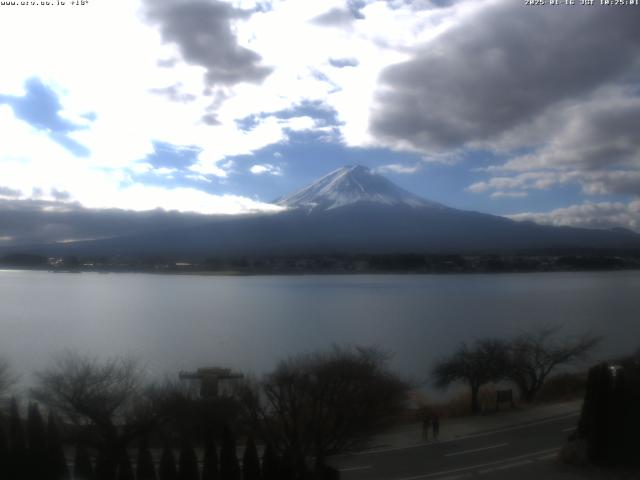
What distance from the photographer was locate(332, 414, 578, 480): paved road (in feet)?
23.6

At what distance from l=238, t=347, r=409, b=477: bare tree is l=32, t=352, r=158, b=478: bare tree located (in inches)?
57.2

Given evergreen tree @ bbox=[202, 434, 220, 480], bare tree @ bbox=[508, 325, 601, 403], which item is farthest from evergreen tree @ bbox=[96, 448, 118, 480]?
bare tree @ bbox=[508, 325, 601, 403]

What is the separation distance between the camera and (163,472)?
19.8ft

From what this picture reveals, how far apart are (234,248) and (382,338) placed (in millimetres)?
52312

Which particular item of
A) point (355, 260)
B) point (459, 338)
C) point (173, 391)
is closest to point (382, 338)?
point (459, 338)

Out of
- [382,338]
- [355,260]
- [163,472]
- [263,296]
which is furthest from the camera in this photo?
[355,260]

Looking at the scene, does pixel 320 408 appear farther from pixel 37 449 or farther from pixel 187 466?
pixel 37 449

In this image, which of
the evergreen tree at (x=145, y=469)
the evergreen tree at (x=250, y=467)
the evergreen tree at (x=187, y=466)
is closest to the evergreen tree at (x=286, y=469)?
the evergreen tree at (x=250, y=467)

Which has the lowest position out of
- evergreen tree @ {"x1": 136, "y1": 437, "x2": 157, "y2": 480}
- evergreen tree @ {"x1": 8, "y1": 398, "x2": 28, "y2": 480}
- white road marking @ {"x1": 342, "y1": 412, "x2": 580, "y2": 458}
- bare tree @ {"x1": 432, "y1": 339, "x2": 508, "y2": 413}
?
white road marking @ {"x1": 342, "y1": 412, "x2": 580, "y2": 458}

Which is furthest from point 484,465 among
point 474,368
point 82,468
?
point 474,368

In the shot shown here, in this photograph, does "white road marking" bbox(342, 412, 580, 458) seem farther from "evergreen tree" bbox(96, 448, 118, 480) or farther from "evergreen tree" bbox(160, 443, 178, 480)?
"evergreen tree" bbox(96, 448, 118, 480)

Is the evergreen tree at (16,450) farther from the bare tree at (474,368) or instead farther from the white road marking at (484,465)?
the bare tree at (474,368)

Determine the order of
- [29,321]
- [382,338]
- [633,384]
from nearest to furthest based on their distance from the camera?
1. [633,384]
2. [382,338]
3. [29,321]

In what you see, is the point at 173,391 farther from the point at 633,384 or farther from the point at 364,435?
the point at 633,384
